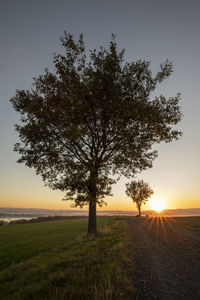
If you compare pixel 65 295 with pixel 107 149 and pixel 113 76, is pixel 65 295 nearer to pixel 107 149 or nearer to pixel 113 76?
pixel 107 149

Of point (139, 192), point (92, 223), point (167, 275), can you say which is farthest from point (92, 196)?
point (139, 192)

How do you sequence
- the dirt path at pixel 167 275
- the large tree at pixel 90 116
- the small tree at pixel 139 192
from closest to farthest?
the dirt path at pixel 167 275 < the large tree at pixel 90 116 < the small tree at pixel 139 192

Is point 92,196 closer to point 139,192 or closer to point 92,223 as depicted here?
point 92,223

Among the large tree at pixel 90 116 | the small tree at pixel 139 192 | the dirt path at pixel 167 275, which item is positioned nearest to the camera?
the dirt path at pixel 167 275

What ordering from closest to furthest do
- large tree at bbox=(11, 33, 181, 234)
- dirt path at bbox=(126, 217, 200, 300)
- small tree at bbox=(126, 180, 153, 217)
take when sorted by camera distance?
1. dirt path at bbox=(126, 217, 200, 300)
2. large tree at bbox=(11, 33, 181, 234)
3. small tree at bbox=(126, 180, 153, 217)

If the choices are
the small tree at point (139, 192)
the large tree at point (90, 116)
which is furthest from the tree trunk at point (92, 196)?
the small tree at point (139, 192)

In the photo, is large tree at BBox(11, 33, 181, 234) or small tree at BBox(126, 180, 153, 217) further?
small tree at BBox(126, 180, 153, 217)

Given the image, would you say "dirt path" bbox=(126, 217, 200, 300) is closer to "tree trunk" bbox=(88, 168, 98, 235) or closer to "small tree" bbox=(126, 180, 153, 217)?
"tree trunk" bbox=(88, 168, 98, 235)

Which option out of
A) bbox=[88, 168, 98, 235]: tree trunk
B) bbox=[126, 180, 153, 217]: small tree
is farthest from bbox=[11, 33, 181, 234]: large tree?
bbox=[126, 180, 153, 217]: small tree

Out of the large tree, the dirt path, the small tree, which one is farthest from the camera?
the small tree

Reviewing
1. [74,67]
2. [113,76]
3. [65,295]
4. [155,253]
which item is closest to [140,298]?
[65,295]

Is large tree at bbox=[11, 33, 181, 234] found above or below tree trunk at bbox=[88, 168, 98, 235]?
above

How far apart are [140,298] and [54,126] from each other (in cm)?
1661

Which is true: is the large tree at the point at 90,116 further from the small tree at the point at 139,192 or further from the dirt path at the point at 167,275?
the small tree at the point at 139,192
